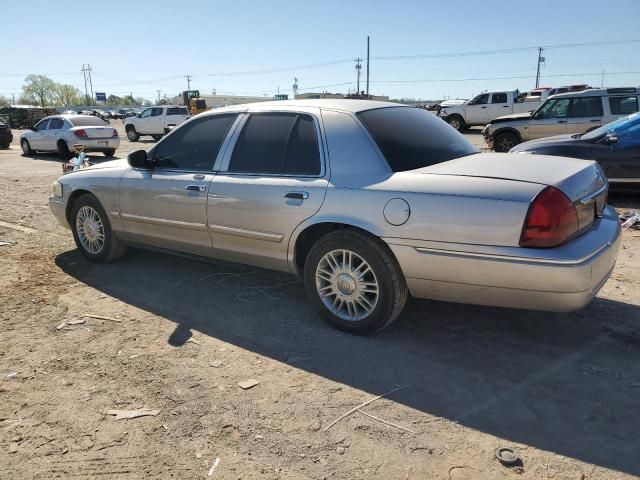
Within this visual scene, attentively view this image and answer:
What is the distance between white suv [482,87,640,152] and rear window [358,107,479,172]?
9.68 m

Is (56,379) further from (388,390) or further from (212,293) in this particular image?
(388,390)

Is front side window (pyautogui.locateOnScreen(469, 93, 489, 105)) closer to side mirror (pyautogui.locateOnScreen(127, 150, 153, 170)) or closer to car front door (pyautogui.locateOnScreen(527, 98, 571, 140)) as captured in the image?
car front door (pyautogui.locateOnScreen(527, 98, 571, 140))

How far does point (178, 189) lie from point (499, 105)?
23684mm

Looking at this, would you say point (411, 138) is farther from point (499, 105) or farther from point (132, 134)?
point (132, 134)

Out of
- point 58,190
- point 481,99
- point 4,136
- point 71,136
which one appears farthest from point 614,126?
point 4,136

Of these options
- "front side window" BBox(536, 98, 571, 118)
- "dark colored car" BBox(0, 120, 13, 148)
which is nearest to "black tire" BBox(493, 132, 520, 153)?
"front side window" BBox(536, 98, 571, 118)

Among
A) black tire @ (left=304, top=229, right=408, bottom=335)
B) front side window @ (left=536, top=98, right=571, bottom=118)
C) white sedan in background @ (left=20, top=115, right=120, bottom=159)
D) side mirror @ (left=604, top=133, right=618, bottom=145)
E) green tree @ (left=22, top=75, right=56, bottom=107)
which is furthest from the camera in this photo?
green tree @ (left=22, top=75, right=56, bottom=107)

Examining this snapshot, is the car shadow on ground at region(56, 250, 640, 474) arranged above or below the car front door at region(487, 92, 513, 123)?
below

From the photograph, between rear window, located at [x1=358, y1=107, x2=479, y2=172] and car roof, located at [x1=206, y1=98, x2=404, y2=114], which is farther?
car roof, located at [x1=206, y1=98, x2=404, y2=114]

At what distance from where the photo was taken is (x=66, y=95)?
128375 millimetres

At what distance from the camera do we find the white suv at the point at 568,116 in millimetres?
12750

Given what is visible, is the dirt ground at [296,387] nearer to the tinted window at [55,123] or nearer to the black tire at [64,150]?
the black tire at [64,150]

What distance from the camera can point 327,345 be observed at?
138 inches

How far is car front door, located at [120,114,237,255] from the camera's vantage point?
427 cm
